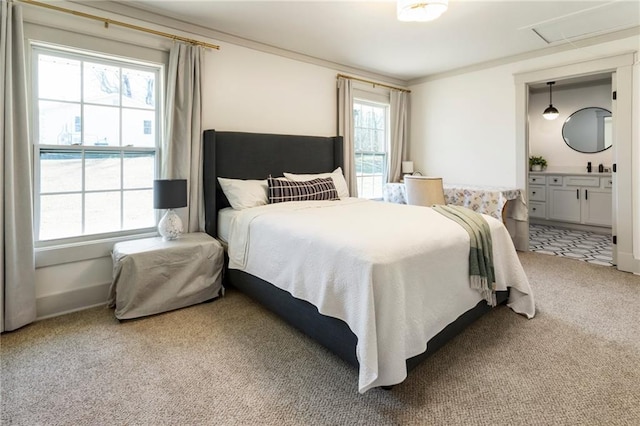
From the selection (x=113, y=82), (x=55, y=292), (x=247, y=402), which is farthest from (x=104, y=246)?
(x=247, y=402)

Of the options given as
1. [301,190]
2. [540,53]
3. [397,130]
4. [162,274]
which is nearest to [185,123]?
[301,190]

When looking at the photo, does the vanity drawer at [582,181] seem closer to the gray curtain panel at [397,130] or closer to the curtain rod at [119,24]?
the gray curtain panel at [397,130]

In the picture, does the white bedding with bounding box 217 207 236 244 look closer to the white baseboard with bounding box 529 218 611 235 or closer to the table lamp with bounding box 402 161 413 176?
the table lamp with bounding box 402 161 413 176

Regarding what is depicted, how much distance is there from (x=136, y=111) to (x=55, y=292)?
5.50ft

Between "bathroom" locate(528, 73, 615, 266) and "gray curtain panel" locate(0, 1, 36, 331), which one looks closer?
"gray curtain panel" locate(0, 1, 36, 331)

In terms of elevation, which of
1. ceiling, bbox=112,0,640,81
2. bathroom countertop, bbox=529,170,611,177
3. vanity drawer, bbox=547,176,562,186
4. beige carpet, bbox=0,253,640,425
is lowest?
beige carpet, bbox=0,253,640,425

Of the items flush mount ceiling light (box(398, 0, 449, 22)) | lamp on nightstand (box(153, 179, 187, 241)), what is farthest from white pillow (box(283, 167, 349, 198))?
flush mount ceiling light (box(398, 0, 449, 22))

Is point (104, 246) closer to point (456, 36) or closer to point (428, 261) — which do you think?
point (428, 261)

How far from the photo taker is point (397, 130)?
5.36 m

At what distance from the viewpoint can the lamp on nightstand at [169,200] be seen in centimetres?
279

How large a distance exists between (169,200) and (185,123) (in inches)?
32.8

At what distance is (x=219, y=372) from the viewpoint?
1.90 metres

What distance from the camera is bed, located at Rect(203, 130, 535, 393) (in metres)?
1.56

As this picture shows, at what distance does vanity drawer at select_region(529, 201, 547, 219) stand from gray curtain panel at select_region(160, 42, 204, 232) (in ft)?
19.7
